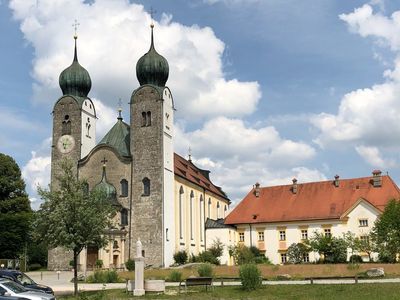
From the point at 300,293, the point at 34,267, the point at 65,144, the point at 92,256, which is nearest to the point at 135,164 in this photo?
the point at 65,144

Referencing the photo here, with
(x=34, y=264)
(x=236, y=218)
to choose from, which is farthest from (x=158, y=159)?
(x=34, y=264)

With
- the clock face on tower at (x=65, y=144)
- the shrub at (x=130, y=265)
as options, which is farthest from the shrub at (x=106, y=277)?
the clock face on tower at (x=65, y=144)

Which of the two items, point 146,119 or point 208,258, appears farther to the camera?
point 146,119

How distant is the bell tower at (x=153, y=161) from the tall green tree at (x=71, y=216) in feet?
75.2

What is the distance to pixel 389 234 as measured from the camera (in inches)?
1730

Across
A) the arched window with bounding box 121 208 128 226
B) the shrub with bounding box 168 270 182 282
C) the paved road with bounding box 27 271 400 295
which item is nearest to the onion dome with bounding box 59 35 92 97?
the arched window with bounding box 121 208 128 226

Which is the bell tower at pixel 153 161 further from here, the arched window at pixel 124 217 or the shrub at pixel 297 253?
the shrub at pixel 297 253

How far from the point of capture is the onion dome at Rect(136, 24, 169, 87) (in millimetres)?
57781

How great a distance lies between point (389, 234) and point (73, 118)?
111ft

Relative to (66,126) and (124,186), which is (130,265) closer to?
(124,186)

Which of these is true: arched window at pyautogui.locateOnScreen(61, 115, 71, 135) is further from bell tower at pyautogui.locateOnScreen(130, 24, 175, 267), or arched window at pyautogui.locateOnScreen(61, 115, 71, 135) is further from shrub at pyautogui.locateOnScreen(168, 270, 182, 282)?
shrub at pyautogui.locateOnScreen(168, 270, 182, 282)

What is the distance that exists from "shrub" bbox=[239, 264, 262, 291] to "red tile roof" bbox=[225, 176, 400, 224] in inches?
1167

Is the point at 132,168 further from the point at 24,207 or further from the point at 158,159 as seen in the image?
the point at 24,207

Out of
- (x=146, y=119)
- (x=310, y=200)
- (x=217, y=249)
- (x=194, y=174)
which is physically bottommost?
(x=217, y=249)
